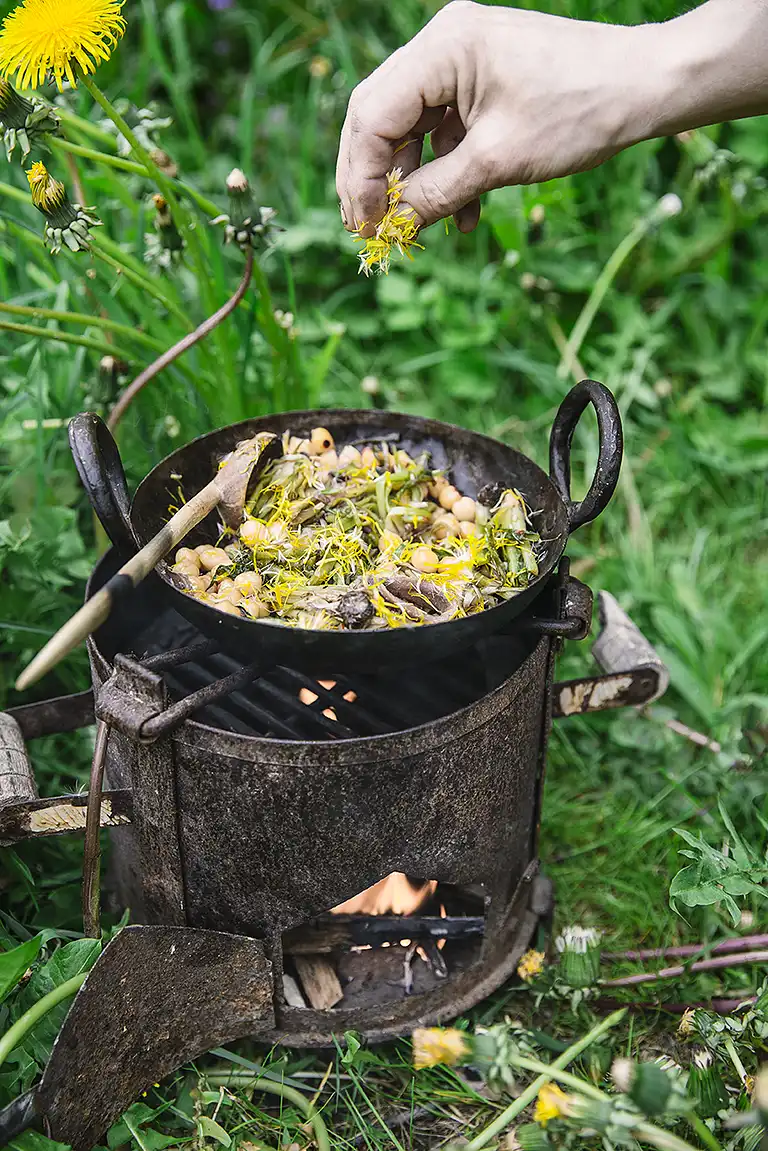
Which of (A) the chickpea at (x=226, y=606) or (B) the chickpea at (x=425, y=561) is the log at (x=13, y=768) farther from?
(B) the chickpea at (x=425, y=561)

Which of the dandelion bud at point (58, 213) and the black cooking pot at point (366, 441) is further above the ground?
the dandelion bud at point (58, 213)

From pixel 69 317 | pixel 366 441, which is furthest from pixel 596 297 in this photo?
pixel 69 317

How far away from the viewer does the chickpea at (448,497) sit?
2318 millimetres

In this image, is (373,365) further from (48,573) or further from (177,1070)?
(177,1070)

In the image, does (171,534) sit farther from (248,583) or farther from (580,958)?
(580,958)

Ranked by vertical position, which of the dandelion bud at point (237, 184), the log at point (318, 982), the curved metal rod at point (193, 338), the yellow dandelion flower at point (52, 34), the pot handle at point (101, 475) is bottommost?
the log at point (318, 982)

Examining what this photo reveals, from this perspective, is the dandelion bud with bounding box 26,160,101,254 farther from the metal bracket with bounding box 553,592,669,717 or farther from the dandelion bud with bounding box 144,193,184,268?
the metal bracket with bounding box 553,592,669,717

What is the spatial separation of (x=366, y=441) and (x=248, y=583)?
25.0 inches

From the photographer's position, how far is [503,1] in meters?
3.92

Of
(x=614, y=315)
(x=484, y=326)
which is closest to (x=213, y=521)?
(x=484, y=326)

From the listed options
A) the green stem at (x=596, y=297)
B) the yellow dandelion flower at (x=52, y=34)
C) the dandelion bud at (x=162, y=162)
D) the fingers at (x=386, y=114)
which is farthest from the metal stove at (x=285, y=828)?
the green stem at (x=596, y=297)

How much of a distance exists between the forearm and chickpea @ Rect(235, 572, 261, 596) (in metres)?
1.13

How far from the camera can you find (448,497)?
2320 millimetres

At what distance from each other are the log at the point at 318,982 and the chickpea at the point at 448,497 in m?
1.05
